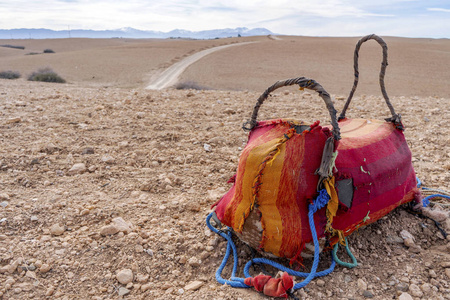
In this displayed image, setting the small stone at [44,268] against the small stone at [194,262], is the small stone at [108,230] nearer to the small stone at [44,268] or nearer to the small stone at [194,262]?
the small stone at [44,268]

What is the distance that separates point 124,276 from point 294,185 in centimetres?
121

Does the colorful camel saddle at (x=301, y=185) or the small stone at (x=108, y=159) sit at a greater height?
the colorful camel saddle at (x=301, y=185)

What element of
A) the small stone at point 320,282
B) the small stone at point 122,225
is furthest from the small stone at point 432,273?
the small stone at point 122,225

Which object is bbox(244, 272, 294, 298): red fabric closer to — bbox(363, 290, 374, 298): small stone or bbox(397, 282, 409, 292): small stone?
bbox(363, 290, 374, 298): small stone

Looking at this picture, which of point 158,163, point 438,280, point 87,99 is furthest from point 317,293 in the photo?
point 87,99

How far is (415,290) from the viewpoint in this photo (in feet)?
6.38

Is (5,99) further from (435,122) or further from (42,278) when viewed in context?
(435,122)

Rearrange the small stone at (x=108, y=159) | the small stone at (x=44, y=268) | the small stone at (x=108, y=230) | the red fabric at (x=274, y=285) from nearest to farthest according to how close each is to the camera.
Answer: the red fabric at (x=274, y=285)
the small stone at (x=44, y=268)
the small stone at (x=108, y=230)
the small stone at (x=108, y=159)

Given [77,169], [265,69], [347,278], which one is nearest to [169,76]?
[265,69]

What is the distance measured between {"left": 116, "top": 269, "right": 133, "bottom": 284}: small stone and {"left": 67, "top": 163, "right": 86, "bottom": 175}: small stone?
5.75 ft

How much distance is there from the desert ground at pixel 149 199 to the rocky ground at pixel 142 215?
0.4 inches

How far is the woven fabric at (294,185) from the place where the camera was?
2.06 meters

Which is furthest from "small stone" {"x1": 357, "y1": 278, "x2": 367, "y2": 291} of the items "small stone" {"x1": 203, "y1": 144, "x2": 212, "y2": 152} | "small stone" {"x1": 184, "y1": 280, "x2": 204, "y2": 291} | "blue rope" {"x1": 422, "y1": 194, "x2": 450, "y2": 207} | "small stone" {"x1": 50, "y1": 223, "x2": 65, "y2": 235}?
"small stone" {"x1": 203, "y1": 144, "x2": 212, "y2": 152}

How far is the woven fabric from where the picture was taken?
2.06m
